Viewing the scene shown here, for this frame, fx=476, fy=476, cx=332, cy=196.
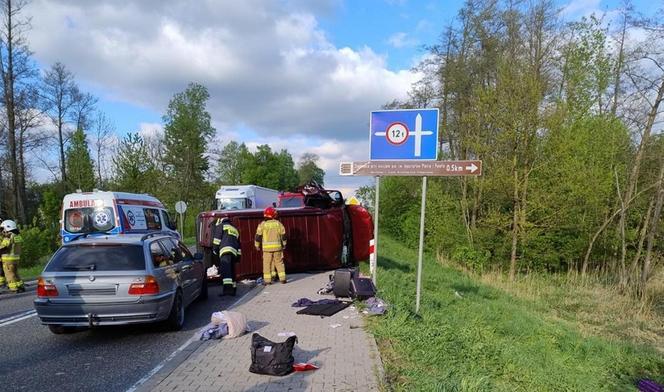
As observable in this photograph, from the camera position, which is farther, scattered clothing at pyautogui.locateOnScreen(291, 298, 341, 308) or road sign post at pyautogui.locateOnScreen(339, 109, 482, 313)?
scattered clothing at pyautogui.locateOnScreen(291, 298, 341, 308)

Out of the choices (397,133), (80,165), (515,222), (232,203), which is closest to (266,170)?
(80,165)

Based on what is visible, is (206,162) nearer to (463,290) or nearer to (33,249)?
(33,249)

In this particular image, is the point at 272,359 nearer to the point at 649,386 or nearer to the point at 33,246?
the point at 649,386

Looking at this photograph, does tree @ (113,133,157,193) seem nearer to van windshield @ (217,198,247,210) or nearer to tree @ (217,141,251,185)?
van windshield @ (217,198,247,210)

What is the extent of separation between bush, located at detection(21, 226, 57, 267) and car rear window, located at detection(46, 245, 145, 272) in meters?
14.2

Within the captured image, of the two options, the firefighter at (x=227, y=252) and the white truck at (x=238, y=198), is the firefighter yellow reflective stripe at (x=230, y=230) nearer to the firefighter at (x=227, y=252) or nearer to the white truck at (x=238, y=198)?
the firefighter at (x=227, y=252)

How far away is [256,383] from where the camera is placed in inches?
188

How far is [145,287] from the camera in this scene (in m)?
6.68

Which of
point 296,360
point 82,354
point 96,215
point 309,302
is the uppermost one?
point 96,215

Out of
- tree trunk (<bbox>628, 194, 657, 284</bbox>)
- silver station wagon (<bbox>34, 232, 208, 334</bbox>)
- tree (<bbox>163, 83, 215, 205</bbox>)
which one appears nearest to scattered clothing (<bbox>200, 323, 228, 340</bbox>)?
silver station wagon (<bbox>34, 232, 208, 334</bbox>)

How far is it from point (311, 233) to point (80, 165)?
27.6 metres

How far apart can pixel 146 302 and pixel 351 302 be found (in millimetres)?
3578

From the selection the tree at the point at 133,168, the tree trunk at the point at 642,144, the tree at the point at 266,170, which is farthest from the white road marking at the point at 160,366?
the tree at the point at 266,170

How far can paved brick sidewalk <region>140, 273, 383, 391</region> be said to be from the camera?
470 cm
